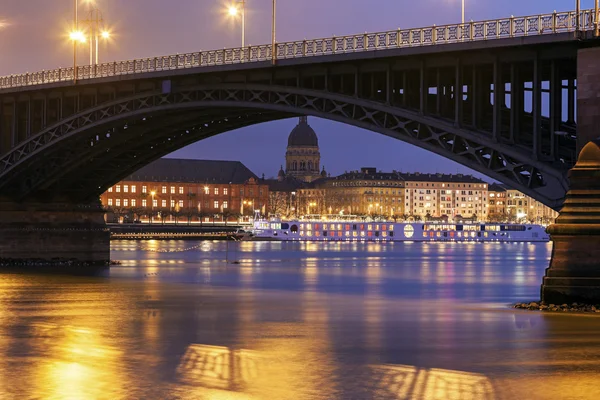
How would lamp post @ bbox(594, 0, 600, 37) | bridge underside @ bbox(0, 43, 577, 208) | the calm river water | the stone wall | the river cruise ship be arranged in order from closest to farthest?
the calm river water < the stone wall < lamp post @ bbox(594, 0, 600, 37) < bridge underside @ bbox(0, 43, 577, 208) < the river cruise ship

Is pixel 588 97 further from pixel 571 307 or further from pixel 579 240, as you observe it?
pixel 571 307

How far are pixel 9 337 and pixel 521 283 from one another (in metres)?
35.7

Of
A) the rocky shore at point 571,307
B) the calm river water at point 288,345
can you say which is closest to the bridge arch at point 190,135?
the rocky shore at point 571,307

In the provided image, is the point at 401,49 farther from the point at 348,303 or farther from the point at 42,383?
the point at 42,383

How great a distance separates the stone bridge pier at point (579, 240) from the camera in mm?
35844

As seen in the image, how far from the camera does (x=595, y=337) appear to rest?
2948cm

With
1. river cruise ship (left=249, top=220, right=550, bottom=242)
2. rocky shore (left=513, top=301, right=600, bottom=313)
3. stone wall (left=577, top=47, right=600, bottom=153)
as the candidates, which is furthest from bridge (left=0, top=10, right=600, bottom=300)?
river cruise ship (left=249, top=220, right=550, bottom=242)

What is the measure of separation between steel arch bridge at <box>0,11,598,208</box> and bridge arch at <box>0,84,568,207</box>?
0.08 m

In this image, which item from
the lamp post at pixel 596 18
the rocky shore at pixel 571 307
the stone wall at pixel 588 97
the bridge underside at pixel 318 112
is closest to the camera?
the rocky shore at pixel 571 307

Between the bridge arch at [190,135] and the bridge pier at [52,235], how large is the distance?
111cm

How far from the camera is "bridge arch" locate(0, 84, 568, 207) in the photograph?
139ft

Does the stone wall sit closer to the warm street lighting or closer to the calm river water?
the calm river water

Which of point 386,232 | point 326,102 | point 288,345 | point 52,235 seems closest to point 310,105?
point 326,102

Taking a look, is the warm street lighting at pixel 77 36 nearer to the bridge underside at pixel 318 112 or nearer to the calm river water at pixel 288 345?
the bridge underside at pixel 318 112
